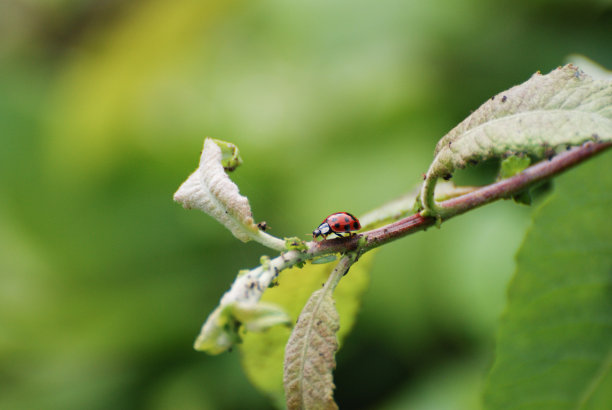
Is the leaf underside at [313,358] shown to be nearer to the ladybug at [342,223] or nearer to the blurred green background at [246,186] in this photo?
the ladybug at [342,223]

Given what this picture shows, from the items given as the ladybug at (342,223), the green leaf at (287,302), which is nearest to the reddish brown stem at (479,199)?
the ladybug at (342,223)

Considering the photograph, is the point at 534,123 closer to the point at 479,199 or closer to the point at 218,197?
the point at 479,199

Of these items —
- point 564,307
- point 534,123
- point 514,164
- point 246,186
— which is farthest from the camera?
point 246,186

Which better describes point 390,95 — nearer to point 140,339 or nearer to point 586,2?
point 586,2

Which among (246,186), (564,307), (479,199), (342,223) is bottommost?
(564,307)

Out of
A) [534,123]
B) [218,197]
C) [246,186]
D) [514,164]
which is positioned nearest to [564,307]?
[514,164]

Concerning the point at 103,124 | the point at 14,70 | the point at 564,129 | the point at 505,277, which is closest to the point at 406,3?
the point at 505,277

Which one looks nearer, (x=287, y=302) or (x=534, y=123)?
(x=534, y=123)
